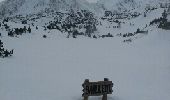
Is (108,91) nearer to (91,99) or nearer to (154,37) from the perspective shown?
(91,99)

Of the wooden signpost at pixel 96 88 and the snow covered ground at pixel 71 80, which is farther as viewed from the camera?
the snow covered ground at pixel 71 80

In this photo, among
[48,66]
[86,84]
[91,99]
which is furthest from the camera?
[48,66]

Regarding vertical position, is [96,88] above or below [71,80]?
above

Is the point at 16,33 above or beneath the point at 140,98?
above

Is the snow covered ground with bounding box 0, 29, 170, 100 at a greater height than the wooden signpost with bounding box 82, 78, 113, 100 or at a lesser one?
lesser

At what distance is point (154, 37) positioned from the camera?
5012cm

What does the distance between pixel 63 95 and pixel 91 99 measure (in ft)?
5.27

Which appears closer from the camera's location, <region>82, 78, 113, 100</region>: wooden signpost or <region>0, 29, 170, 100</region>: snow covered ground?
<region>82, 78, 113, 100</region>: wooden signpost

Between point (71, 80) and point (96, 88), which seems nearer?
point (96, 88)

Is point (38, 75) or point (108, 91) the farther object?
point (38, 75)

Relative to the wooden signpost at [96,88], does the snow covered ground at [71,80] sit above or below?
below

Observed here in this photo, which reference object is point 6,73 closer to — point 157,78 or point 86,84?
point 86,84

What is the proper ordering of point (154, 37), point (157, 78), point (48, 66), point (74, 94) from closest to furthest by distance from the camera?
point (74, 94) → point (157, 78) → point (48, 66) → point (154, 37)

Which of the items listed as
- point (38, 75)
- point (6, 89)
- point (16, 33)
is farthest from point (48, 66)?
point (16, 33)
